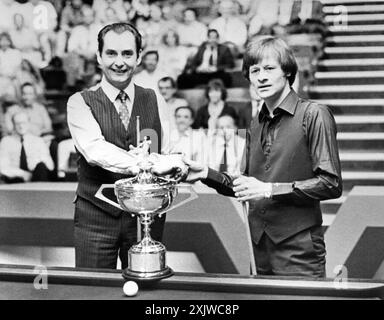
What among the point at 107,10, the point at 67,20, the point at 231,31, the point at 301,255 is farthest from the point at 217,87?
the point at 301,255

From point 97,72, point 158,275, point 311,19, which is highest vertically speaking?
point 311,19

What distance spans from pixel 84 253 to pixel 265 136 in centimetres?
99

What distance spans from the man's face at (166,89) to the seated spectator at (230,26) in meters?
0.46

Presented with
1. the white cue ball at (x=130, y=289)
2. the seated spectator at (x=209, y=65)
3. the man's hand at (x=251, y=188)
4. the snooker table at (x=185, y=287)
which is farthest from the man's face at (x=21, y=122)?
the white cue ball at (x=130, y=289)

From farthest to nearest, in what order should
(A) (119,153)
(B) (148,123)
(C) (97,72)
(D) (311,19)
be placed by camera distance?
(C) (97,72)
(D) (311,19)
(B) (148,123)
(A) (119,153)

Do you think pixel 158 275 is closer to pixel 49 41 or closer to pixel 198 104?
pixel 198 104

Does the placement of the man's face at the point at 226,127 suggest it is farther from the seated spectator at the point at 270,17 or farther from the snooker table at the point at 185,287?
the snooker table at the point at 185,287

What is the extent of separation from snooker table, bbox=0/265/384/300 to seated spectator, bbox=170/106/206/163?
178cm

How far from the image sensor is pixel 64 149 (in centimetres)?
376

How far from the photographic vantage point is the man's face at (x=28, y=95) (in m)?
3.83

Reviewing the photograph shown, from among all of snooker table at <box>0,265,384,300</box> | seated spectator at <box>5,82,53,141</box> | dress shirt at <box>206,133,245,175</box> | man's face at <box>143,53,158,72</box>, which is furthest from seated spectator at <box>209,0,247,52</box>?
snooker table at <box>0,265,384,300</box>

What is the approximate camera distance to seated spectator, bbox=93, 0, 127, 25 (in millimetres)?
3715
